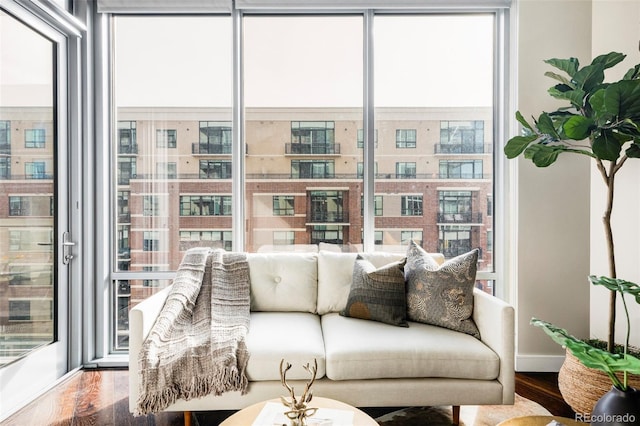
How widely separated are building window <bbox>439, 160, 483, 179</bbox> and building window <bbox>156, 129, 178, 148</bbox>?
1.98 meters

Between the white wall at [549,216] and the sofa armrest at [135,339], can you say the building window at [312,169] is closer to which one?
the white wall at [549,216]

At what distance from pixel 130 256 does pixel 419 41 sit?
2.67 metres

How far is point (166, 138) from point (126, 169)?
380 mm

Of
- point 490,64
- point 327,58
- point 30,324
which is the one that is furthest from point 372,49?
point 30,324

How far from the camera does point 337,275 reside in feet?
8.86

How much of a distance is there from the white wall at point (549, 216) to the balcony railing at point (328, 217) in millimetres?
1215

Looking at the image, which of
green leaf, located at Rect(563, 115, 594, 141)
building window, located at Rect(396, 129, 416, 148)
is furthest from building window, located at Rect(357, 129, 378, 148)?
green leaf, located at Rect(563, 115, 594, 141)

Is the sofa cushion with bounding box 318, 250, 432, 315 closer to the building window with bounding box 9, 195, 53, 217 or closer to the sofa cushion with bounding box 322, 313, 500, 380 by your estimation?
the sofa cushion with bounding box 322, 313, 500, 380

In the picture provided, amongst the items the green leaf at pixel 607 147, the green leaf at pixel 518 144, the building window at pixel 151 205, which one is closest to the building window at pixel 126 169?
the building window at pixel 151 205

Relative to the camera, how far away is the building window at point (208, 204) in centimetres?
314

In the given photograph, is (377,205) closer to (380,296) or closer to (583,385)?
(380,296)

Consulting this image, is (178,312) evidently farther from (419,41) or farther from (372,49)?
(419,41)

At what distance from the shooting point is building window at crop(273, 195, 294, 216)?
3141 millimetres

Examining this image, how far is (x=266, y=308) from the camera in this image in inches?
106
